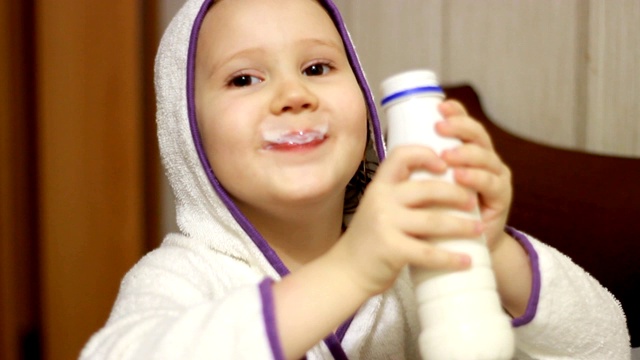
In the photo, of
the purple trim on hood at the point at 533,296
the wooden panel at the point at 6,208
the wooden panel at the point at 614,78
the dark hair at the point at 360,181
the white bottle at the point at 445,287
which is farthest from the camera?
the wooden panel at the point at 614,78

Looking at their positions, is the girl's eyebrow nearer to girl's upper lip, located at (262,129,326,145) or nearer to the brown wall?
girl's upper lip, located at (262,129,326,145)

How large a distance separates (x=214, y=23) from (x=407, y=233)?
0.41 m

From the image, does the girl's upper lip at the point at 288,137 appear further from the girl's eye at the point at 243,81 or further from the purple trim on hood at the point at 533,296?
the purple trim on hood at the point at 533,296

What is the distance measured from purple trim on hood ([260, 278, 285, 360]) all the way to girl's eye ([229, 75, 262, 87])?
0.95 ft

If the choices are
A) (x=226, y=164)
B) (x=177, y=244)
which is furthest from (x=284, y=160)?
(x=177, y=244)

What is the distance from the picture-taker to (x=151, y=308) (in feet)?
1.81

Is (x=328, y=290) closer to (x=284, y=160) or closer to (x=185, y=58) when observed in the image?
(x=284, y=160)

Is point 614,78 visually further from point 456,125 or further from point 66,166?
point 66,166

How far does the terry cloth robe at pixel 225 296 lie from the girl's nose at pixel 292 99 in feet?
0.40

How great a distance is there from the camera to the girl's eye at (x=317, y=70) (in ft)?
2.35

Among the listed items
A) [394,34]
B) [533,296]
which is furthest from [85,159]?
[533,296]

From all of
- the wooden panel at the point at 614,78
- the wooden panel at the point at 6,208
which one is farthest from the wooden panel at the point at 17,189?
the wooden panel at the point at 614,78

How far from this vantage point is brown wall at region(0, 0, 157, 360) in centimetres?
103

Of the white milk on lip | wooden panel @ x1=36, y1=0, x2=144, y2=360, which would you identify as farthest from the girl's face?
wooden panel @ x1=36, y1=0, x2=144, y2=360
